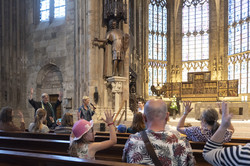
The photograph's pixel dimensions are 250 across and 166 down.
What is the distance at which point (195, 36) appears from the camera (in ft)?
79.6

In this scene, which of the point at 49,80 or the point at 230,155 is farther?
the point at 49,80

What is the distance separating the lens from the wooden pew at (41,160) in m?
1.73

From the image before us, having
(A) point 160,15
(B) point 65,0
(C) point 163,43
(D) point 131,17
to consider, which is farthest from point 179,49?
(B) point 65,0

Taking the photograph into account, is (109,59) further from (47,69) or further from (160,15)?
(160,15)

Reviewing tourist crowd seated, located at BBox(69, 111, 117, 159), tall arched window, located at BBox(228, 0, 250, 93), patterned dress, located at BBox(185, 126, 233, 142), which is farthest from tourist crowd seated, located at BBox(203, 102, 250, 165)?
tall arched window, located at BBox(228, 0, 250, 93)

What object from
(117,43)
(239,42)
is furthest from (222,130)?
(239,42)

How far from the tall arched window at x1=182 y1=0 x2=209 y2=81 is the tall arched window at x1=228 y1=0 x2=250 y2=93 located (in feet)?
7.49

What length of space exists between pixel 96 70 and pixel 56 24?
3.29 metres

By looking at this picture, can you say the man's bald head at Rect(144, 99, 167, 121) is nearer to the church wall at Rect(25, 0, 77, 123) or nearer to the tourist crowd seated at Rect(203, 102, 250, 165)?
the tourist crowd seated at Rect(203, 102, 250, 165)

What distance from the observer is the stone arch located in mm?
11945

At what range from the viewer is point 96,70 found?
10.7 m

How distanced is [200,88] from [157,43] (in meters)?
8.32

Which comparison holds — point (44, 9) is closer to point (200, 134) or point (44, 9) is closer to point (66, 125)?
point (66, 125)

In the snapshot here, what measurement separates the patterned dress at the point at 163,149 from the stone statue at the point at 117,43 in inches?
337
